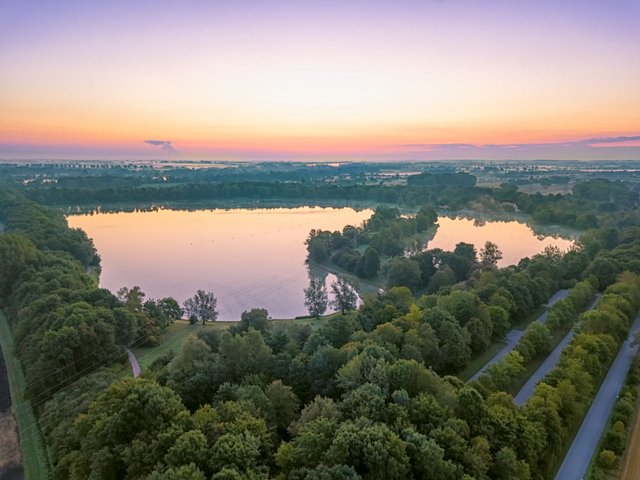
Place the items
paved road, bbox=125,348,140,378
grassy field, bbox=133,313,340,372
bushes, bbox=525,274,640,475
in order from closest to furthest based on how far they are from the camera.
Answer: bushes, bbox=525,274,640,475 < paved road, bbox=125,348,140,378 < grassy field, bbox=133,313,340,372

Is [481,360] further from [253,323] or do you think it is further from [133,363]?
[133,363]

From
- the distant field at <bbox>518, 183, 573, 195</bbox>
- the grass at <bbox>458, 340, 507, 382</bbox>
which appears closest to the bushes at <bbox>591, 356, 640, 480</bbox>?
the grass at <bbox>458, 340, 507, 382</bbox>

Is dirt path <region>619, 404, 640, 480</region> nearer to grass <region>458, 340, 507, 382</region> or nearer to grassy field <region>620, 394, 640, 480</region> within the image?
grassy field <region>620, 394, 640, 480</region>

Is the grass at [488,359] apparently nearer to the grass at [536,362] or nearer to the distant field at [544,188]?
the grass at [536,362]

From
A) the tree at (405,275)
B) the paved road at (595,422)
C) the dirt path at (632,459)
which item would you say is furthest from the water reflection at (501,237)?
the dirt path at (632,459)

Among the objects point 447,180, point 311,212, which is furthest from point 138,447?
point 447,180

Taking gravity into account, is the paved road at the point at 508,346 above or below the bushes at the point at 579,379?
below
